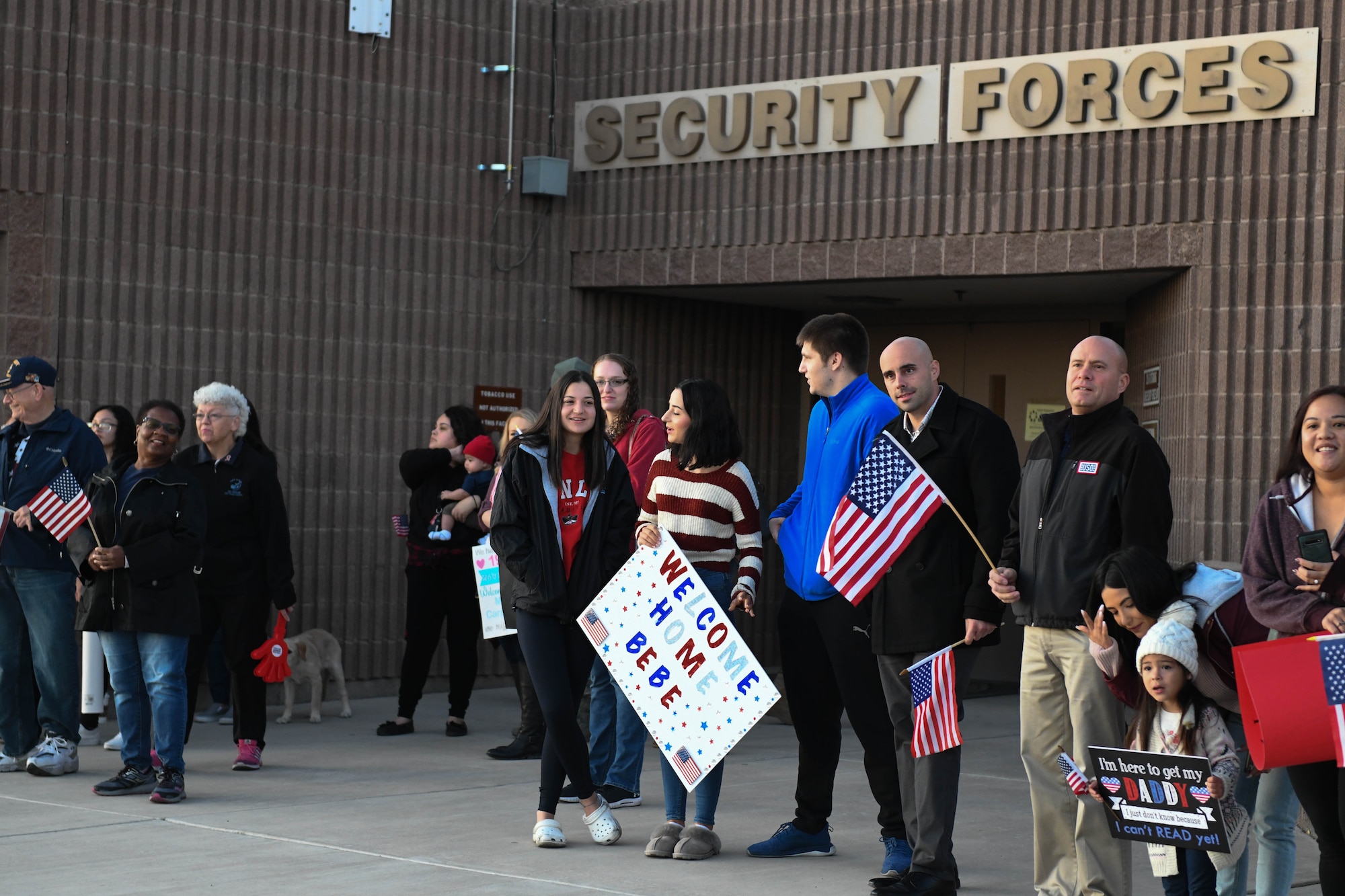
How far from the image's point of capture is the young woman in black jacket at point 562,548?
21.9ft

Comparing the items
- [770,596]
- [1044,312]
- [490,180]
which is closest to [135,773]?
[490,180]

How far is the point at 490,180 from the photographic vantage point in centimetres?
1209

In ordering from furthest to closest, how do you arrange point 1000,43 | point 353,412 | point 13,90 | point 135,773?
point 353,412 < point 1000,43 < point 13,90 < point 135,773

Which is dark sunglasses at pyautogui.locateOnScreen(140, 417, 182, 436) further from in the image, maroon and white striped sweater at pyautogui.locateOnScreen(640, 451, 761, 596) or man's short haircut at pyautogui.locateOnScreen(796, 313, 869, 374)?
man's short haircut at pyautogui.locateOnScreen(796, 313, 869, 374)

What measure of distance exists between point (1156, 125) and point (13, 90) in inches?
265

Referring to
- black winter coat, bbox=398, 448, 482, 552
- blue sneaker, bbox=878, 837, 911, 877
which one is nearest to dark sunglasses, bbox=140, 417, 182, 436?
black winter coat, bbox=398, 448, 482, 552

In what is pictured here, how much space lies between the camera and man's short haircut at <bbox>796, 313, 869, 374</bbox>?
6363 millimetres

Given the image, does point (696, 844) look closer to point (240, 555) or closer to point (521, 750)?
point (521, 750)

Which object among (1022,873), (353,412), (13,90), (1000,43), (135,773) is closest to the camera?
(1022,873)

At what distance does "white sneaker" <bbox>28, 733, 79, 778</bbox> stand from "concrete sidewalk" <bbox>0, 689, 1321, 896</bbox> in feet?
0.24

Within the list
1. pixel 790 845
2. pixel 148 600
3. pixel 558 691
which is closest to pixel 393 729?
pixel 148 600

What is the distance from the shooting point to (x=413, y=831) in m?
6.96

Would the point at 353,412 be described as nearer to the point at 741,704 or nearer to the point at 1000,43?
the point at 1000,43

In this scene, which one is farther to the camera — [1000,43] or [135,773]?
[1000,43]
